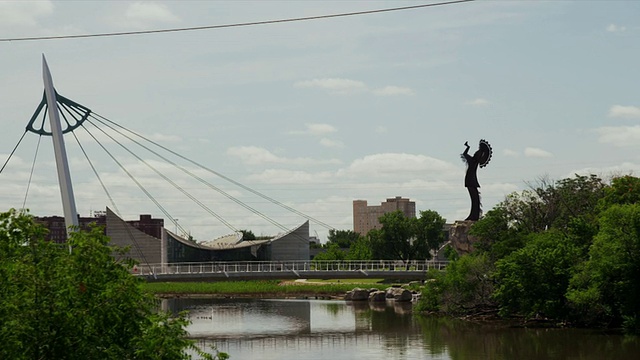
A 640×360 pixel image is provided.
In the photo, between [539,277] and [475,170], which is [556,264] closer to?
[539,277]

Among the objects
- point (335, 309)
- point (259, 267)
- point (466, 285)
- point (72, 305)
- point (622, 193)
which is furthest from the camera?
point (259, 267)

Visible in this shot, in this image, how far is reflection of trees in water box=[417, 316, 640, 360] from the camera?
157 feet

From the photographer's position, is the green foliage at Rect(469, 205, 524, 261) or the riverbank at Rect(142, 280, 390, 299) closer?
the green foliage at Rect(469, 205, 524, 261)

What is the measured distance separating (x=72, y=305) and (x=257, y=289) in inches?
3090

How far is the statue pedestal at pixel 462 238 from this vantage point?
276ft

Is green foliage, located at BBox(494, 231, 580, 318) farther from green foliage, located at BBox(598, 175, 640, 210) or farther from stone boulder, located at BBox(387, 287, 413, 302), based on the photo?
stone boulder, located at BBox(387, 287, 413, 302)

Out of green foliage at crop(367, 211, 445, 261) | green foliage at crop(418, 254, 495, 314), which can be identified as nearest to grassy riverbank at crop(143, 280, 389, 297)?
green foliage at crop(367, 211, 445, 261)

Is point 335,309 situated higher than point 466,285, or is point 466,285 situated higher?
point 466,285

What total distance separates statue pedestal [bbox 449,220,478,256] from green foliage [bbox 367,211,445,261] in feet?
143

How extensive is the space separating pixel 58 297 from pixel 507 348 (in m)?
33.4

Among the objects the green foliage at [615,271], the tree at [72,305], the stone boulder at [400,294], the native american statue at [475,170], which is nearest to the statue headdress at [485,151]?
the native american statue at [475,170]

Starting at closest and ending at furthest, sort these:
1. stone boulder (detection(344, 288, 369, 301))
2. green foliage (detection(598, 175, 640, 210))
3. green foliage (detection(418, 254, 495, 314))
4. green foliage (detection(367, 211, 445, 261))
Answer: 1. green foliage (detection(598, 175, 640, 210))
2. green foliage (detection(418, 254, 495, 314))
3. stone boulder (detection(344, 288, 369, 301))
4. green foliage (detection(367, 211, 445, 261))

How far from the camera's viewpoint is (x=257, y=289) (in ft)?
332

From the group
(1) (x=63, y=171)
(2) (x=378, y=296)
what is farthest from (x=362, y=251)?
(1) (x=63, y=171)
